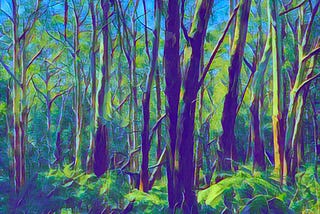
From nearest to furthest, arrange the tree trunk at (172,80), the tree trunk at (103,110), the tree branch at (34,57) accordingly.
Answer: the tree trunk at (172,80) < the tree trunk at (103,110) < the tree branch at (34,57)

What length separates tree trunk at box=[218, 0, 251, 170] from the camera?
3.50 m

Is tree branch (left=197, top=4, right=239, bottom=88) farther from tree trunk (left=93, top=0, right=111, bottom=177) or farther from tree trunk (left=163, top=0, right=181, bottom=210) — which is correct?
tree trunk (left=93, top=0, right=111, bottom=177)

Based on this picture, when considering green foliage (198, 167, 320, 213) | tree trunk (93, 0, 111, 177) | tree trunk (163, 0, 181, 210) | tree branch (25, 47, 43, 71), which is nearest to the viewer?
green foliage (198, 167, 320, 213)


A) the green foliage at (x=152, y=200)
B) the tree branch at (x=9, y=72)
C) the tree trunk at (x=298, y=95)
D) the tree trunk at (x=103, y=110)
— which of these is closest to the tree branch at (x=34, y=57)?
the tree branch at (x=9, y=72)

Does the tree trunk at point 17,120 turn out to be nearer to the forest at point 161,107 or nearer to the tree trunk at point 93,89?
the forest at point 161,107

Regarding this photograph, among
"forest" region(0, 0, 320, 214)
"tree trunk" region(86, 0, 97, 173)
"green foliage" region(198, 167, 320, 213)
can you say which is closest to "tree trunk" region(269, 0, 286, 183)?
"forest" region(0, 0, 320, 214)

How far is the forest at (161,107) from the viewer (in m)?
3.48

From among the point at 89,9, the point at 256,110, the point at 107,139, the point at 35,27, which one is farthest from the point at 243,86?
the point at 35,27

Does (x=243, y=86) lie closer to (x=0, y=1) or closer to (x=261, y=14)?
(x=261, y=14)

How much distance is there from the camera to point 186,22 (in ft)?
11.7

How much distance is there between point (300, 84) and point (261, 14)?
60 cm

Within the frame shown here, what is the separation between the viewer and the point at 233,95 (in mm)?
3602

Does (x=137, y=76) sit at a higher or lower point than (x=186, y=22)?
lower

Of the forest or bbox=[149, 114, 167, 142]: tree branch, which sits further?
bbox=[149, 114, 167, 142]: tree branch
